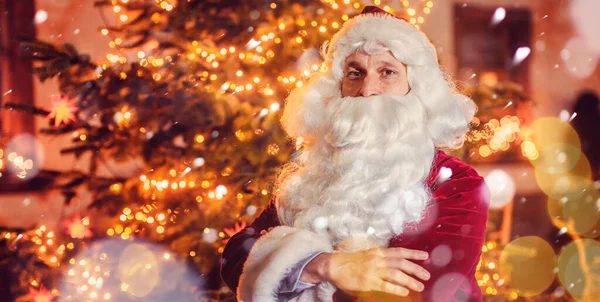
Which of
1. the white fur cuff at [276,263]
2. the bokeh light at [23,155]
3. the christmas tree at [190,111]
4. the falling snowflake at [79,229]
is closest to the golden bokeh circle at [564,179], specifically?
the christmas tree at [190,111]

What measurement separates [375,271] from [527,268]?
2.83 meters

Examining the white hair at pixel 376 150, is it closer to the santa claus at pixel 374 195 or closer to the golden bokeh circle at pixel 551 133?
the santa claus at pixel 374 195

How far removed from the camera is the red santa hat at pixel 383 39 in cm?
154

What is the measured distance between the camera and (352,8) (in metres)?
2.46

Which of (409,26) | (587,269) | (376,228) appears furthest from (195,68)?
(587,269)

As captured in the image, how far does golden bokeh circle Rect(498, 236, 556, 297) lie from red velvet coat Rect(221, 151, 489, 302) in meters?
2.14

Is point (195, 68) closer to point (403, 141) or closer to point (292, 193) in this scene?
point (292, 193)

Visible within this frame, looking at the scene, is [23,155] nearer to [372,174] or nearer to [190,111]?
[190,111]

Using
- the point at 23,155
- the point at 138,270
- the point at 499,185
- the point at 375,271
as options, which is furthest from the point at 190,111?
the point at 499,185

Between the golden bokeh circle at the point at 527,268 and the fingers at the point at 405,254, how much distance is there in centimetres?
234

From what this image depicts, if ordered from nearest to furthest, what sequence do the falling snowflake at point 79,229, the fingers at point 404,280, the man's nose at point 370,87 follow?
1. the fingers at point 404,280
2. the man's nose at point 370,87
3. the falling snowflake at point 79,229

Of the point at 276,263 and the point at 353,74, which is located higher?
the point at 353,74

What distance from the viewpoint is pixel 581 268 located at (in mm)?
3578

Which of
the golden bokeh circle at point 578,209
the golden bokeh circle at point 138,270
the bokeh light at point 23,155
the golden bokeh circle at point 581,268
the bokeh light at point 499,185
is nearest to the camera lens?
the golden bokeh circle at point 138,270
